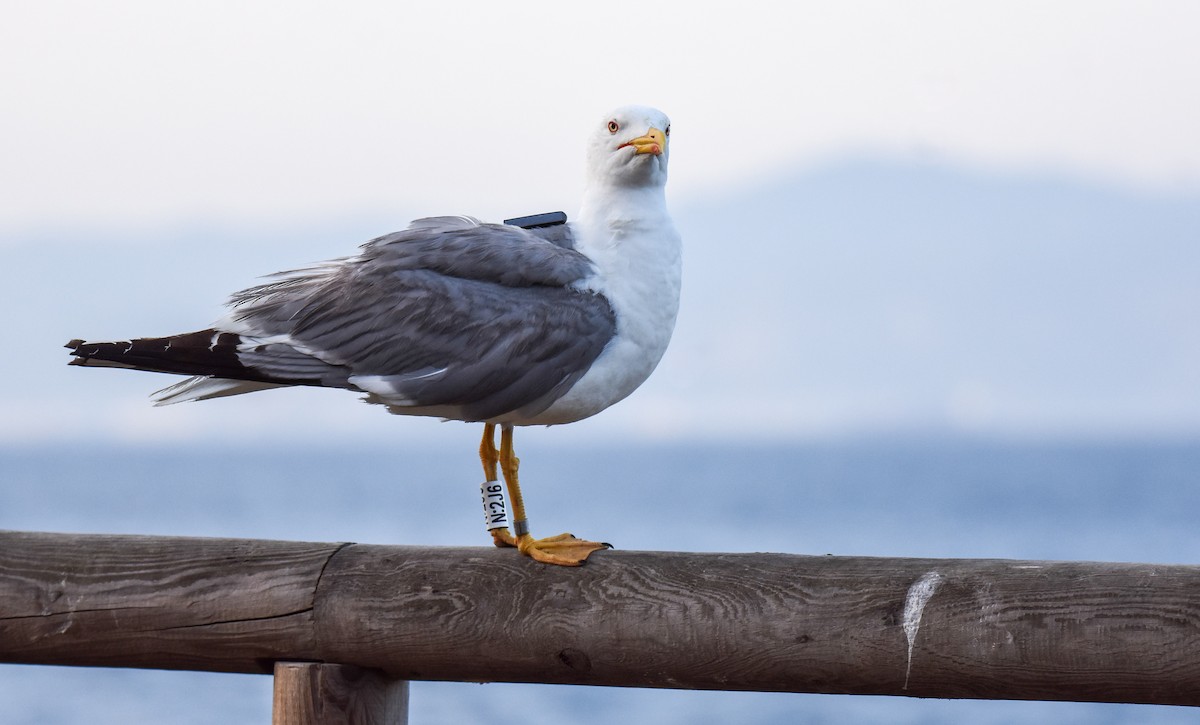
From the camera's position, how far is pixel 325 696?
99.6 inches

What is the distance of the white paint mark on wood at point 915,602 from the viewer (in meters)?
2.30

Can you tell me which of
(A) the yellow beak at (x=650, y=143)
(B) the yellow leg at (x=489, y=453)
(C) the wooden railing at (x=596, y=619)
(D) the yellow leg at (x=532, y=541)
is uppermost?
(A) the yellow beak at (x=650, y=143)

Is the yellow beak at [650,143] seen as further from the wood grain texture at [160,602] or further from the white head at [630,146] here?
the wood grain texture at [160,602]

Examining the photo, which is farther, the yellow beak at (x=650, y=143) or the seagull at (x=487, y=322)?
the yellow beak at (x=650, y=143)

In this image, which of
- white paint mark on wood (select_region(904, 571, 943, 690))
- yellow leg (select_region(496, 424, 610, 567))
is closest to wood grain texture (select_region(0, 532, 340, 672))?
yellow leg (select_region(496, 424, 610, 567))

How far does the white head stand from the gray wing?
0.22m

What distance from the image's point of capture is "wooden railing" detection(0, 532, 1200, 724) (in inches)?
88.7

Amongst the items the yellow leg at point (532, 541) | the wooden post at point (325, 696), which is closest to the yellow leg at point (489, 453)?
the yellow leg at point (532, 541)

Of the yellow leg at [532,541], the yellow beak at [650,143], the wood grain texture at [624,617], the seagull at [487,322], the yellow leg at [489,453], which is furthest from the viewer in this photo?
the yellow leg at [489,453]

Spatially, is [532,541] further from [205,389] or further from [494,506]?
[205,389]

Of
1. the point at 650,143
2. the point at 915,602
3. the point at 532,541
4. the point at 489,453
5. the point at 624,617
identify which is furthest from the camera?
the point at 489,453

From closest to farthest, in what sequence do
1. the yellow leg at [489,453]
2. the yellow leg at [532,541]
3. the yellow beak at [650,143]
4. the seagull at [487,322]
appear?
the yellow leg at [532,541], the seagull at [487,322], the yellow beak at [650,143], the yellow leg at [489,453]

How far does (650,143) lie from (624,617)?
44.5 inches

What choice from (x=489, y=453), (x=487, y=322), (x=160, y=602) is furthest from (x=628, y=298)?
(x=160, y=602)
